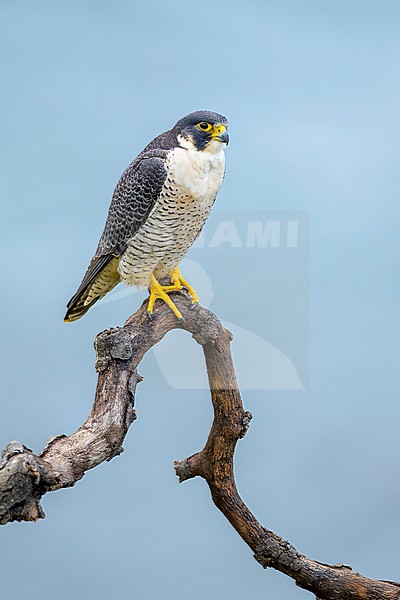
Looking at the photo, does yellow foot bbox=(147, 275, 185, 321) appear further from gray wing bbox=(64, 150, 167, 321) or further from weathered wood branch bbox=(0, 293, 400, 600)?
gray wing bbox=(64, 150, 167, 321)

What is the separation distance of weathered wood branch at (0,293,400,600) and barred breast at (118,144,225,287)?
0.14 m

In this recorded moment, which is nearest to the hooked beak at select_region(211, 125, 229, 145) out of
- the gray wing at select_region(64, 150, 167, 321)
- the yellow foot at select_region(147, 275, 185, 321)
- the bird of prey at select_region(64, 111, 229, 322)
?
the bird of prey at select_region(64, 111, 229, 322)

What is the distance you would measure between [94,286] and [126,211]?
0.37m

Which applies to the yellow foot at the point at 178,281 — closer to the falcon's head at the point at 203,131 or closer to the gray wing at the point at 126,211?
the gray wing at the point at 126,211

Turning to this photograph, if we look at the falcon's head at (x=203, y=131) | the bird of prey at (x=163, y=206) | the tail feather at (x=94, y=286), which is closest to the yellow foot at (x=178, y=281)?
the bird of prey at (x=163, y=206)

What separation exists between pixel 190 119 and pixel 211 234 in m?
0.49

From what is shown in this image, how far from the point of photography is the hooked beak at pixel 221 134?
2768 millimetres

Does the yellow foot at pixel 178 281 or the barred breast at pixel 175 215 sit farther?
the yellow foot at pixel 178 281

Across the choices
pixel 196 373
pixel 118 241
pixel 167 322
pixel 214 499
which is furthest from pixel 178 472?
pixel 118 241

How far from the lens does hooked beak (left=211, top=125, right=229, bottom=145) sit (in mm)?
2768

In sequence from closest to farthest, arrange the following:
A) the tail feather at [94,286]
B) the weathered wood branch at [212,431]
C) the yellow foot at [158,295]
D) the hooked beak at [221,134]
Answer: the weathered wood branch at [212,431]
the hooked beak at [221,134]
the yellow foot at [158,295]
the tail feather at [94,286]

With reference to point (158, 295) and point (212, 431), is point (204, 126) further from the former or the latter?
point (212, 431)

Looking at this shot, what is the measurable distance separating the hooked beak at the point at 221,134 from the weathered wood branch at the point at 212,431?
0.60 m

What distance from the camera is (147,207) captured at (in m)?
2.88
